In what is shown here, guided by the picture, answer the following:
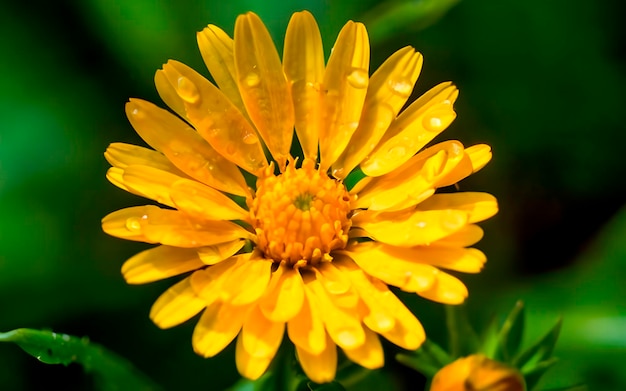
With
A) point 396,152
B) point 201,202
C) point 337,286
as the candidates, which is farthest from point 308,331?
point 396,152

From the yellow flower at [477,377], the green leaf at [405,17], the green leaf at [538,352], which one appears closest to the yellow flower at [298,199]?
the yellow flower at [477,377]

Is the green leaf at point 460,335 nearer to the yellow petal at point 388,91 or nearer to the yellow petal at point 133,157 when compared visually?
the yellow petal at point 388,91

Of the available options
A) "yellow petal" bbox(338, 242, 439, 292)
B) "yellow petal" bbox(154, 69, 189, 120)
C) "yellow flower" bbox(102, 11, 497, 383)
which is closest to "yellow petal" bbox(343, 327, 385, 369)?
"yellow flower" bbox(102, 11, 497, 383)

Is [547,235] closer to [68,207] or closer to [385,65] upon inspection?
[385,65]

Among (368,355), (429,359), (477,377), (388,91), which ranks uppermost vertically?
(388,91)

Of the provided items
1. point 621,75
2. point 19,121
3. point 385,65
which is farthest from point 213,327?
point 621,75

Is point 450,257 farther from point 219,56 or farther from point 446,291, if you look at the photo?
point 219,56

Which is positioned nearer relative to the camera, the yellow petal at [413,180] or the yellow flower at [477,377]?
the yellow flower at [477,377]
